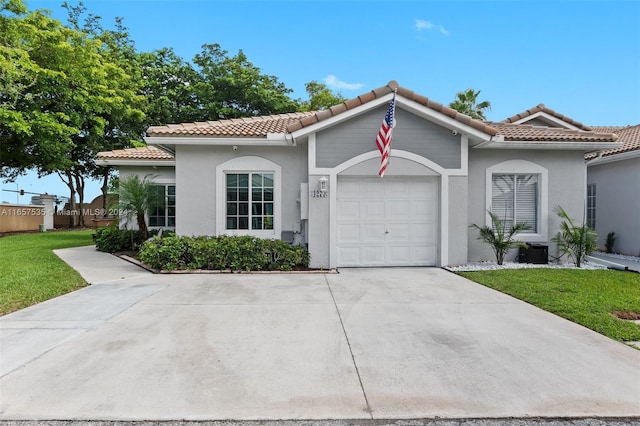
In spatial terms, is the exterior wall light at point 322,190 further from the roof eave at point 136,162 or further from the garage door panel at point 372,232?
the roof eave at point 136,162

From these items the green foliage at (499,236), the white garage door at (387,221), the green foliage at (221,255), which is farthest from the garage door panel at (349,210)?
the green foliage at (499,236)

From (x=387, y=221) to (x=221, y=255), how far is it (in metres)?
4.84

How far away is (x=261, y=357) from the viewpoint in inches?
157

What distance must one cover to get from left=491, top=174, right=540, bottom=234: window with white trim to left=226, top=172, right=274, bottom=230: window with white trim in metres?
7.16

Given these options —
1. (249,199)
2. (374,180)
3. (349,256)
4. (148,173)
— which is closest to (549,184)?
(374,180)

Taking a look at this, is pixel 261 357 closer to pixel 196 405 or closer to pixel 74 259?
pixel 196 405

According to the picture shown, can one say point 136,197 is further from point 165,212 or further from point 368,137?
point 368,137

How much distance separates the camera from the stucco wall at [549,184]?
10.5 metres

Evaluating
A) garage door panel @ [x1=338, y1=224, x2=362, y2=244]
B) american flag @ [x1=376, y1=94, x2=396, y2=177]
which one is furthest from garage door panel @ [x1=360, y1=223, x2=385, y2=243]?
american flag @ [x1=376, y1=94, x2=396, y2=177]

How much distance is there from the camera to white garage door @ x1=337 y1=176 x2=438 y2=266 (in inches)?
387

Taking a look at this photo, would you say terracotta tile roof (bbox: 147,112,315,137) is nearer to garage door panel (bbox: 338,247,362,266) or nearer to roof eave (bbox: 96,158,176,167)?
roof eave (bbox: 96,158,176,167)

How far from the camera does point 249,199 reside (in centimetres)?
1055

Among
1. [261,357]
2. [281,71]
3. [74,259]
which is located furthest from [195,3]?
[281,71]

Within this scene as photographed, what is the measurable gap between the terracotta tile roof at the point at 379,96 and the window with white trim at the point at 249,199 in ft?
7.20
